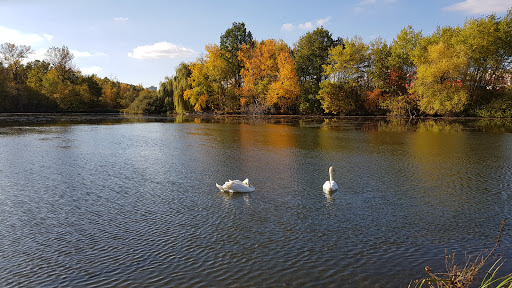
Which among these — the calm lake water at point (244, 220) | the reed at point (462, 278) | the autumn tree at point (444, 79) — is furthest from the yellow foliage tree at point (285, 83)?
the reed at point (462, 278)

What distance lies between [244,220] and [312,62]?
5983 centimetres

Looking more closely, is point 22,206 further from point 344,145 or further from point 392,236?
point 344,145

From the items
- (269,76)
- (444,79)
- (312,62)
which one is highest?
(312,62)

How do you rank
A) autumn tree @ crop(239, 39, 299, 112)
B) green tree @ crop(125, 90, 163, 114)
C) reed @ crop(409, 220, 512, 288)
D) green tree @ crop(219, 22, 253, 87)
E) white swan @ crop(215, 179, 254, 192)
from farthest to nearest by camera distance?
green tree @ crop(125, 90, 163, 114) < green tree @ crop(219, 22, 253, 87) < autumn tree @ crop(239, 39, 299, 112) < white swan @ crop(215, 179, 254, 192) < reed @ crop(409, 220, 512, 288)

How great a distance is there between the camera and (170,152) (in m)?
22.5

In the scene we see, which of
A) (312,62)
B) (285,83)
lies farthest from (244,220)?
(312,62)

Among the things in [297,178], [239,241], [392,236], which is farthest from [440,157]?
[239,241]

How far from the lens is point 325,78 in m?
67.3

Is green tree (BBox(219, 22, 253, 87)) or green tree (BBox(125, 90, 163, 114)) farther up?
green tree (BBox(219, 22, 253, 87))

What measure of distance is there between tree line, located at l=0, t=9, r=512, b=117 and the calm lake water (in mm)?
40773

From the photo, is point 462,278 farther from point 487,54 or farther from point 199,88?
point 199,88

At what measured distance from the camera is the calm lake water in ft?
23.1

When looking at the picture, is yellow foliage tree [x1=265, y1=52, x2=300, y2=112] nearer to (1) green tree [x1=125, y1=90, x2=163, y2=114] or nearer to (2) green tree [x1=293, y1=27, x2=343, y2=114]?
(2) green tree [x1=293, y1=27, x2=343, y2=114]

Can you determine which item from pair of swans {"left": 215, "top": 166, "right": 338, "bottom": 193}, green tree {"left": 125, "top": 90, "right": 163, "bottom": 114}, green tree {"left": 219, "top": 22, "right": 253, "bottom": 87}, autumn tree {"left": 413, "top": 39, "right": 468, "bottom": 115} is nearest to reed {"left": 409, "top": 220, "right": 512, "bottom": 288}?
pair of swans {"left": 215, "top": 166, "right": 338, "bottom": 193}
